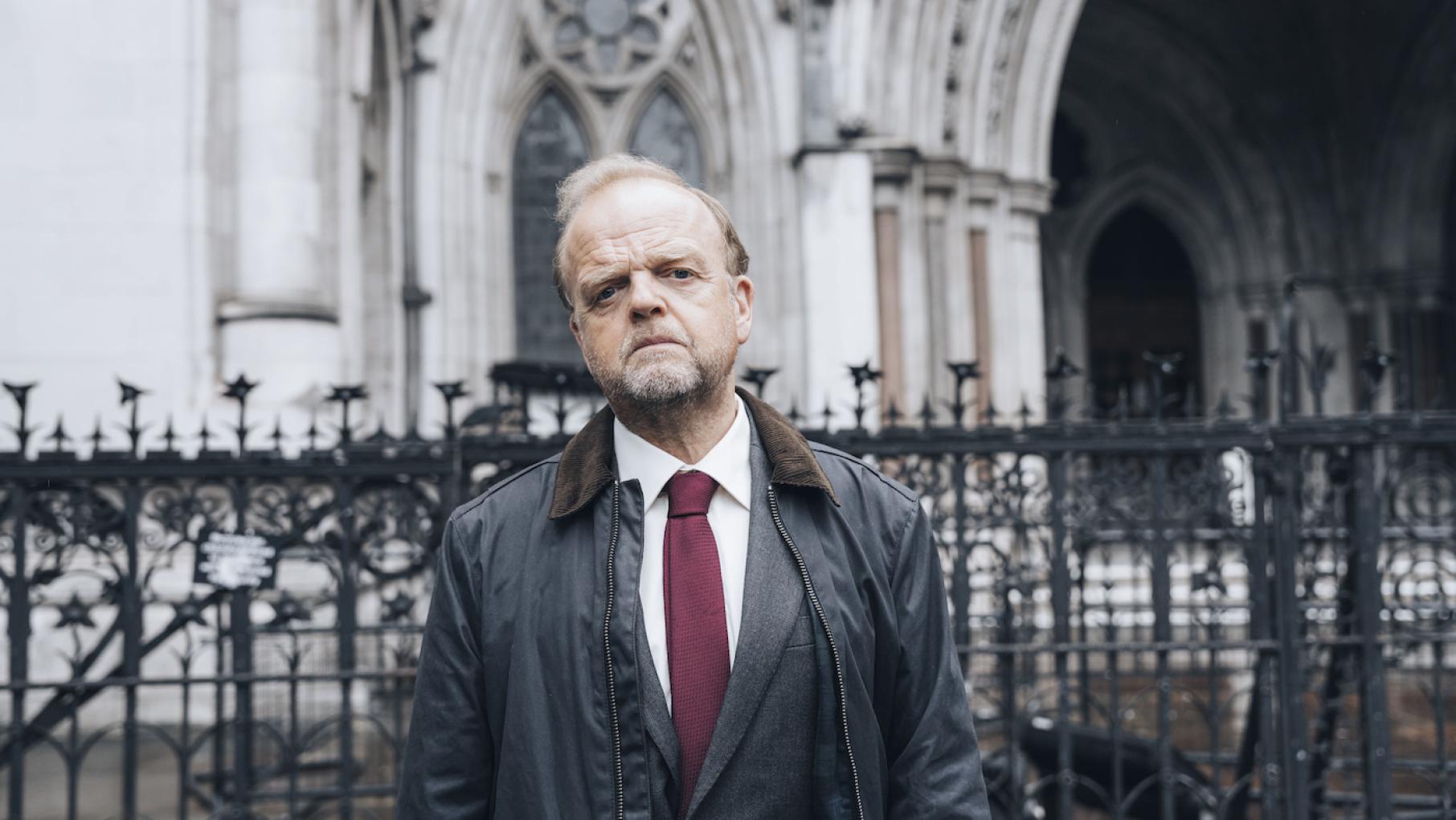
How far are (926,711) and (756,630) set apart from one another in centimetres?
33

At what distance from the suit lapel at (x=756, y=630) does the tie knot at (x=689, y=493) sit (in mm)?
75

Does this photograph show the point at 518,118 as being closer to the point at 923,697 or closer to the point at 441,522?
the point at 441,522

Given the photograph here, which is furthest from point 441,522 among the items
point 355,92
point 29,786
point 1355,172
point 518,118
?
point 1355,172

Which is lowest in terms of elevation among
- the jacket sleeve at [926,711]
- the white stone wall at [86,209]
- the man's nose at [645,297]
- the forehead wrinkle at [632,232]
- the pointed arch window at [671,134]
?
the jacket sleeve at [926,711]

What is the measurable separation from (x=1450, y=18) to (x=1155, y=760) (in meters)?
12.8

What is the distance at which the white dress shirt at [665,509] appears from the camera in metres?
1.95

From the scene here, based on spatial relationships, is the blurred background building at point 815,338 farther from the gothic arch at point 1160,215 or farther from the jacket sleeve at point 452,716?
the jacket sleeve at point 452,716

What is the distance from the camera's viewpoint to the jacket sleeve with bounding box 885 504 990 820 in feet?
6.39

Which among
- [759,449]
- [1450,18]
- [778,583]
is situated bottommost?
[778,583]

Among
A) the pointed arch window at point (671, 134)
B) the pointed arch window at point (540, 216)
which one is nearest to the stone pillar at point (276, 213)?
the pointed arch window at point (540, 216)

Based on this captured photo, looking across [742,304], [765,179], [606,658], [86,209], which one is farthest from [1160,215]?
[606,658]

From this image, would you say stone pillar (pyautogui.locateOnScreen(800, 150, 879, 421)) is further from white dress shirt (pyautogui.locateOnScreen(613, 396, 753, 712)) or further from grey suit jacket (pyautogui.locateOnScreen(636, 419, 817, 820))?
grey suit jacket (pyautogui.locateOnScreen(636, 419, 817, 820))

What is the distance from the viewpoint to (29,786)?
525cm

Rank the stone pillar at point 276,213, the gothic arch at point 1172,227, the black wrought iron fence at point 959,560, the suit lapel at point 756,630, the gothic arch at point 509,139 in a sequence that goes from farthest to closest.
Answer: the gothic arch at point 1172,227
the gothic arch at point 509,139
the stone pillar at point 276,213
the black wrought iron fence at point 959,560
the suit lapel at point 756,630
